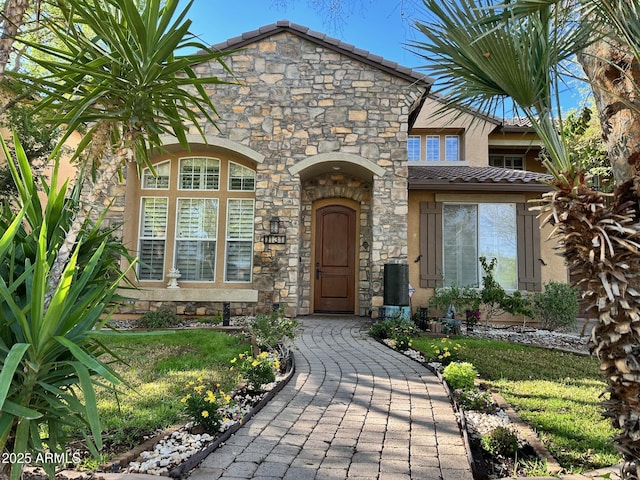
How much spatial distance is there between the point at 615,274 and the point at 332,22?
2.78m

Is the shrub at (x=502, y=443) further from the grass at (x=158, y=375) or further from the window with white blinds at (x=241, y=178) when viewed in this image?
the window with white blinds at (x=241, y=178)

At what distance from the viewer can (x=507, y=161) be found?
47.7ft

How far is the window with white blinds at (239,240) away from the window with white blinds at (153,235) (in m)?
1.48

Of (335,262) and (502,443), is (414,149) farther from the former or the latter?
(502,443)

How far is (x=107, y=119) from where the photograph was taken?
2189mm

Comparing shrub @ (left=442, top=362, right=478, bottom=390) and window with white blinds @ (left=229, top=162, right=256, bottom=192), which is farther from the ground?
window with white blinds @ (left=229, top=162, right=256, bottom=192)

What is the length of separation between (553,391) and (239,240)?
22.8 feet

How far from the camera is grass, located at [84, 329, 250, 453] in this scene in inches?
114

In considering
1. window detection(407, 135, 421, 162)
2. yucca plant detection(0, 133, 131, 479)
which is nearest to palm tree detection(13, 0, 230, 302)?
yucca plant detection(0, 133, 131, 479)

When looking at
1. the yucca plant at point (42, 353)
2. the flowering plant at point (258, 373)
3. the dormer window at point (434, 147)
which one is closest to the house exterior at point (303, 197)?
the dormer window at point (434, 147)

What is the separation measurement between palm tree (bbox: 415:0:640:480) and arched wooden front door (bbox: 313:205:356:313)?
7228 mm

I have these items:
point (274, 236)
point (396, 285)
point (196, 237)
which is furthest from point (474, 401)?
point (196, 237)

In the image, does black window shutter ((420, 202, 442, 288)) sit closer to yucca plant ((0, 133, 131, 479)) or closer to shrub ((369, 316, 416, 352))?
shrub ((369, 316, 416, 352))

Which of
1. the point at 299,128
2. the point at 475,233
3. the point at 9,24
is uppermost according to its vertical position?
the point at 299,128
